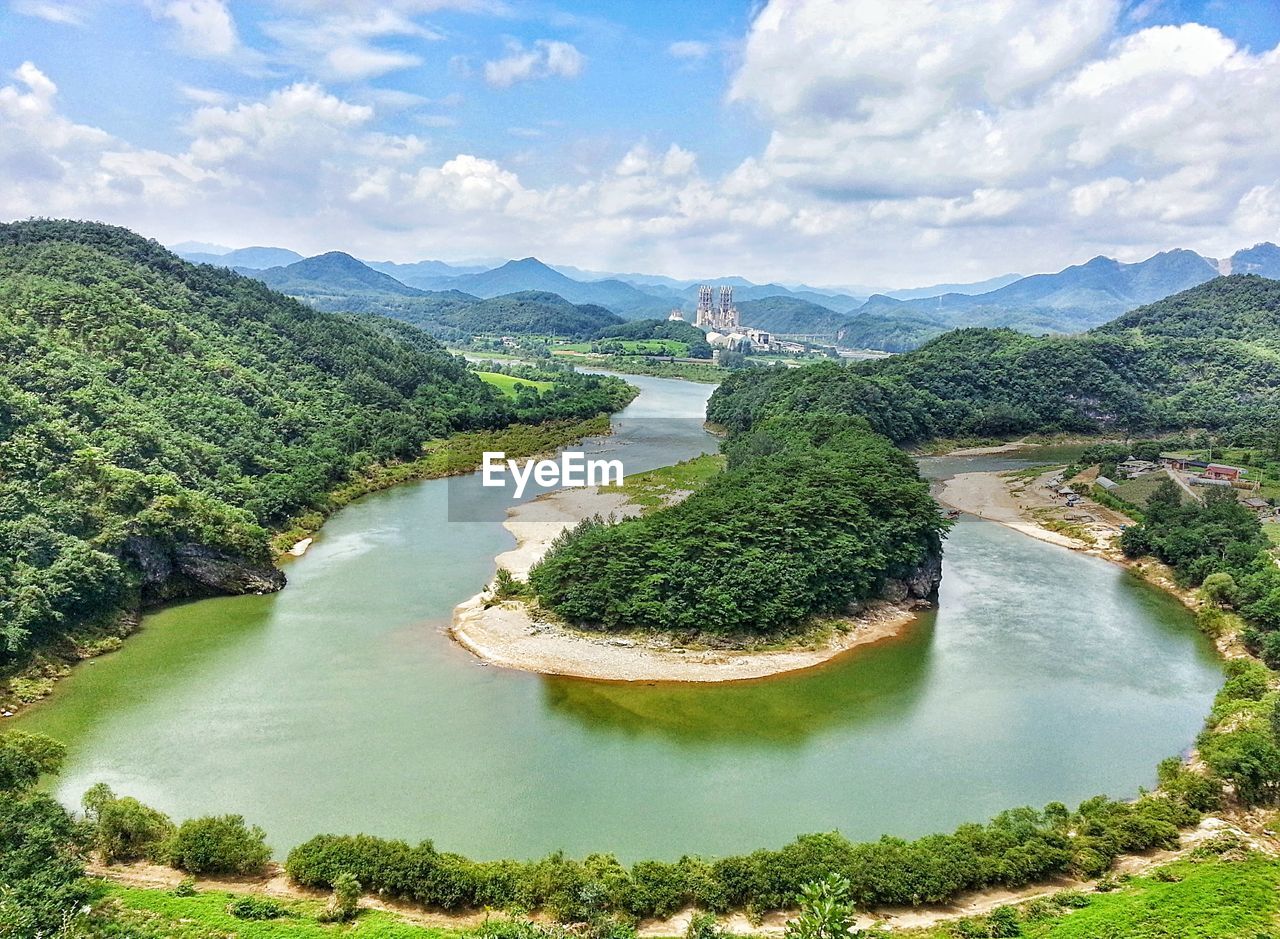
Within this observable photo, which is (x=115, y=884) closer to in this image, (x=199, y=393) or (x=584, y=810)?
(x=584, y=810)

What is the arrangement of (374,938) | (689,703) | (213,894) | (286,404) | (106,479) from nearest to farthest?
1. (374,938)
2. (213,894)
3. (689,703)
4. (106,479)
5. (286,404)

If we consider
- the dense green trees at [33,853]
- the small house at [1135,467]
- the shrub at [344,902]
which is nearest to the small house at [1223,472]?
the small house at [1135,467]

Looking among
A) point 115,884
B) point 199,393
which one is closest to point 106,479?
point 199,393

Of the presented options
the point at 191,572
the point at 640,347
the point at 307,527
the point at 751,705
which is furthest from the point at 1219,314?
the point at 191,572

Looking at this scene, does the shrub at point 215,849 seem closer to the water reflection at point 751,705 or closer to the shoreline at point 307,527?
the water reflection at point 751,705

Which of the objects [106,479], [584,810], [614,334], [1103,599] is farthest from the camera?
[614,334]

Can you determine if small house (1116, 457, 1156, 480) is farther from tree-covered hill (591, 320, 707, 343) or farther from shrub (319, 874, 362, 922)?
tree-covered hill (591, 320, 707, 343)

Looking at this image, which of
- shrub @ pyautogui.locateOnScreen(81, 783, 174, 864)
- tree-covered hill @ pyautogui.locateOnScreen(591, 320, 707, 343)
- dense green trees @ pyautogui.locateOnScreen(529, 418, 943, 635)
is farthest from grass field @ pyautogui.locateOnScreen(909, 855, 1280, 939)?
tree-covered hill @ pyautogui.locateOnScreen(591, 320, 707, 343)
